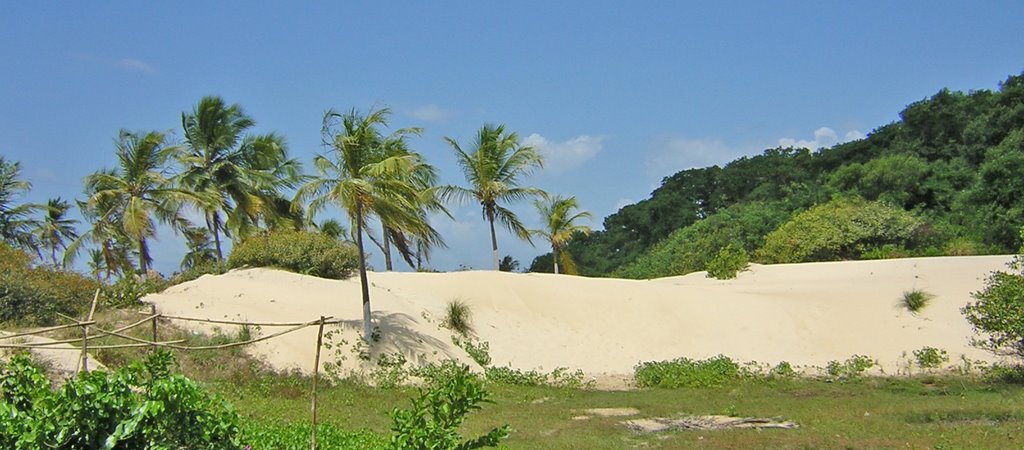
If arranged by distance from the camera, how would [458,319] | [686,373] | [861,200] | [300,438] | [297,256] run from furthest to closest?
[861,200] < [297,256] < [458,319] < [686,373] < [300,438]

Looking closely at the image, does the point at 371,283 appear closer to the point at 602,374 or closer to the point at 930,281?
the point at 602,374

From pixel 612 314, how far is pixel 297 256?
874 centimetres

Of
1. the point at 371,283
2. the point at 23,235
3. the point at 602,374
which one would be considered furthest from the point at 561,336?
the point at 23,235

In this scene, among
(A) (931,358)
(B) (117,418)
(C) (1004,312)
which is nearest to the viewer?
(B) (117,418)

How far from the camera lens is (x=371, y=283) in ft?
71.0

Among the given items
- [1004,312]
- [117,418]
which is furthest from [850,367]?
[117,418]

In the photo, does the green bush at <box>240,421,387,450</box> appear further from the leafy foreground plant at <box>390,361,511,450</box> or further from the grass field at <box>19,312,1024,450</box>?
the leafy foreground plant at <box>390,361,511,450</box>

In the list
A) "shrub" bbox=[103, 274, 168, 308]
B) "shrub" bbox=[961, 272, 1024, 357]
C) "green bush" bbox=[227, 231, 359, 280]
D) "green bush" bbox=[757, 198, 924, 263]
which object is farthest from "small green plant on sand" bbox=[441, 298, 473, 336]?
"green bush" bbox=[757, 198, 924, 263]

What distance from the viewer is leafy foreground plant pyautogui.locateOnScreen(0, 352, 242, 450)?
5.04 m

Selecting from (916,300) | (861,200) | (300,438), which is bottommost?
(300,438)

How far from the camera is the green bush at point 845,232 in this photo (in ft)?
103

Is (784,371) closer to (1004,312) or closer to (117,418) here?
(1004,312)

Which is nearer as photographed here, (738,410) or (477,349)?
(738,410)

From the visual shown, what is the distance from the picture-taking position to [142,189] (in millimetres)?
22766
